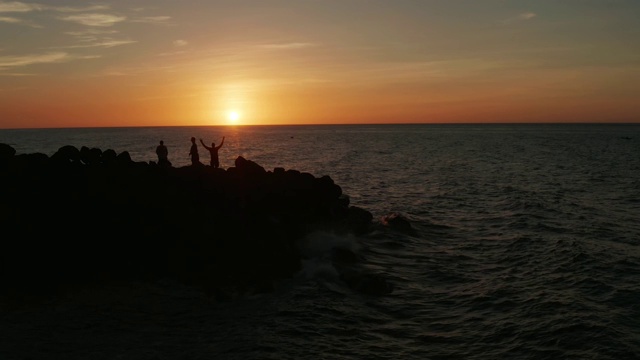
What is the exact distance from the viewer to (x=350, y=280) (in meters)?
18.5

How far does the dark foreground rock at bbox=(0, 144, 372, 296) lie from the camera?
16.0 metres

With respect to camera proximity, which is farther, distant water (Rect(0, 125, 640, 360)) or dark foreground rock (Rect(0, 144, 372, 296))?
dark foreground rock (Rect(0, 144, 372, 296))

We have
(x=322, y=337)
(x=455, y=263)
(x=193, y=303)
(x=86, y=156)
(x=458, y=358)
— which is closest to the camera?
(x=458, y=358)

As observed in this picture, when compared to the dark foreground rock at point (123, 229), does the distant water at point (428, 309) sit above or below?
below

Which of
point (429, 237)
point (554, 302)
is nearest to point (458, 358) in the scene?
point (554, 302)

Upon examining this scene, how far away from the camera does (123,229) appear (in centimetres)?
1747

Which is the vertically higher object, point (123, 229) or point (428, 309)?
point (123, 229)

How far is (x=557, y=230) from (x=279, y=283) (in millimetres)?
17433

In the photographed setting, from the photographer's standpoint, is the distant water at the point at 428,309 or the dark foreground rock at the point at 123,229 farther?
the dark foreground rock at the point at 123,229

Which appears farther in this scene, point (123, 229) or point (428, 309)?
point (123, 229)

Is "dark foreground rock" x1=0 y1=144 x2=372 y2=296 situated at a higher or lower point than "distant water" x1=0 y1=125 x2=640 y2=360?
higher

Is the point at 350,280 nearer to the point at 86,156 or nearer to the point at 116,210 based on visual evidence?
the point at 116,210

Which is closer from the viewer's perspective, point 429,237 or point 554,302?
point 554,302

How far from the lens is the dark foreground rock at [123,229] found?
16.0m
